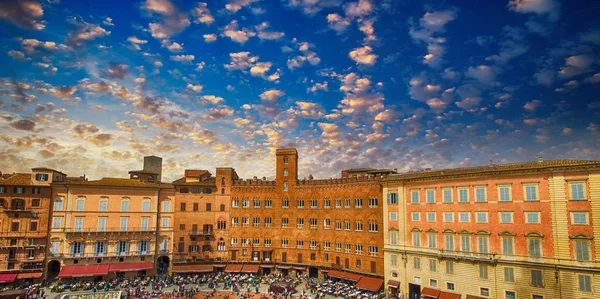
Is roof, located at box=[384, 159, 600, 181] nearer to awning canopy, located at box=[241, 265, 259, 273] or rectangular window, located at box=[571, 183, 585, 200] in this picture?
rectangular window, located at box=[571, 183, 585, 200]

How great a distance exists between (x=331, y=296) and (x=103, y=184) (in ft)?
125

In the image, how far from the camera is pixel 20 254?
176 feet

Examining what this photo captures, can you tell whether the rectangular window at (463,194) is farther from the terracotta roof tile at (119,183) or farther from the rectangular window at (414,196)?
the terracotta roof tile at (119,183)

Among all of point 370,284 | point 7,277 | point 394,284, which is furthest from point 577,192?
point 7,277

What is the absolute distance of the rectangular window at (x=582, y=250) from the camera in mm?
35375

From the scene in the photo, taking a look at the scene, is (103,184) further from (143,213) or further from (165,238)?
(165,238)

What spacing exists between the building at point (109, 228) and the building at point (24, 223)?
136 centimetres

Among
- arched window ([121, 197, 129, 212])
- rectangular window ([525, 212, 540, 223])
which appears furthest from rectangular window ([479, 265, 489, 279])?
arched window ([121, 197, 129, 212])

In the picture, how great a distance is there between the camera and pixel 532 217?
128 feet

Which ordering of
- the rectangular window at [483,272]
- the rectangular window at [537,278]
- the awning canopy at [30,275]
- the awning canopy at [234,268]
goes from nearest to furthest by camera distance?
the rectangular window at [537,278] → the rectangular window at [483,272] → the awning canopy at [30,275] → the awning canopy at [234,268]

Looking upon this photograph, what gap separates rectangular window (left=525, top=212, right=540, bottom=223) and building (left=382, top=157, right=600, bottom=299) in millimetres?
89

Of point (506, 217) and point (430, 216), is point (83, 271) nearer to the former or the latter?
point (430, 216)

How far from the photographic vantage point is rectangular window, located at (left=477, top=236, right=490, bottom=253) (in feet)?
136

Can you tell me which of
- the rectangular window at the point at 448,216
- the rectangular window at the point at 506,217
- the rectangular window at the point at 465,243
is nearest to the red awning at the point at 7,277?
the rectangular window at the point at 448,216
